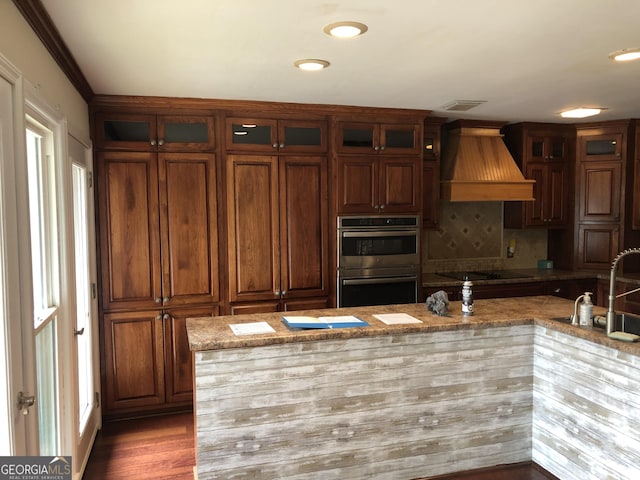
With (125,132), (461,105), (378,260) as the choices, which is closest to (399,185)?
(378,260)

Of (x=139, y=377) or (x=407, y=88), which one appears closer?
(x=407, y=88)

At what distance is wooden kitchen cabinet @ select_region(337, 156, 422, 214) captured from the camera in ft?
13.4

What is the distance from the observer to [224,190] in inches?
151

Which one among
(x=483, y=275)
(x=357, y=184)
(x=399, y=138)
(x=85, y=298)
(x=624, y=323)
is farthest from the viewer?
(x=483, y=275)

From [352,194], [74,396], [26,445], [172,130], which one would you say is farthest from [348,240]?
[26,445]

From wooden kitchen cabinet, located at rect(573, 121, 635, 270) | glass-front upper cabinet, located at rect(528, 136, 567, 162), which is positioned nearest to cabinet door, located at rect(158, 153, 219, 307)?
glass-front upper cabinet, located at rect(528, 136, 567, 162)

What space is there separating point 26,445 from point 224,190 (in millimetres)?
2386

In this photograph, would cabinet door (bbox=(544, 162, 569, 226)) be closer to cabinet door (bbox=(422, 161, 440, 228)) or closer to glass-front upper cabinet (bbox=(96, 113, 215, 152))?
cabinet door (bbox=(422, 161, 440, 228))

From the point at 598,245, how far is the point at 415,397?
3.45 m

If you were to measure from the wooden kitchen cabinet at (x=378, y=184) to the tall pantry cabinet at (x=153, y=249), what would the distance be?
111 centimetres

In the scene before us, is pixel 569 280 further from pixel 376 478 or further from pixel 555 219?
pixel 376 478

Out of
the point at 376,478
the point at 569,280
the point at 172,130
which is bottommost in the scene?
the point at 376,478

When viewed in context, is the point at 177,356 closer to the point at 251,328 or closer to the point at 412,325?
the point at 251,328

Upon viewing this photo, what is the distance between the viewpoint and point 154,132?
12.1ft
